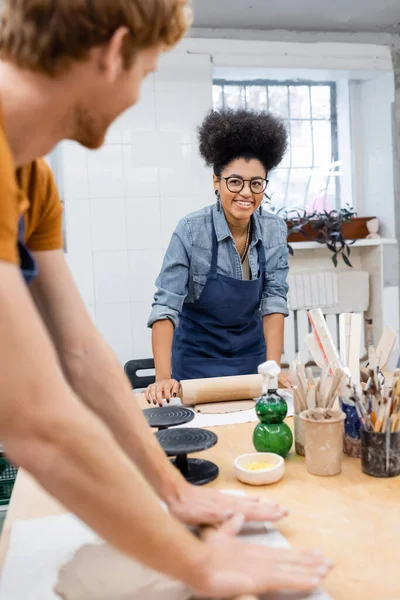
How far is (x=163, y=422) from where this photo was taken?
50.0 inches

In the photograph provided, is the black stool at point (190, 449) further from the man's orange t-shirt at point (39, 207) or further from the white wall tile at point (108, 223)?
the white wall tile at point (108, 223)

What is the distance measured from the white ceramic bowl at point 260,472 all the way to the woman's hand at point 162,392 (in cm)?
52

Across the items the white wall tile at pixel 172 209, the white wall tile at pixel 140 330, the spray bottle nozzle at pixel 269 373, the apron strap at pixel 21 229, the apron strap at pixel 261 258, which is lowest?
the white wall tile at pixel 140 330

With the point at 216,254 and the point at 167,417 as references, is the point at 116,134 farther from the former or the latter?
the point at 167,417

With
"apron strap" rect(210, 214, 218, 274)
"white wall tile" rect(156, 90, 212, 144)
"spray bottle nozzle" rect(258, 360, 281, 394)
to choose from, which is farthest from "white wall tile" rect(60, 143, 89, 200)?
"spray bottle nozzle" rect(258, 360, 281, 394)

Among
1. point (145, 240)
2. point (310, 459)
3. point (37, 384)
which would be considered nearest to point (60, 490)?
point (37, 384)

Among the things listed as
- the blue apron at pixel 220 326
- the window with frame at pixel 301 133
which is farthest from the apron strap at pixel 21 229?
the window with frame at pixel 301 133

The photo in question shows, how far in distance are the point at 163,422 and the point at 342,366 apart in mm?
455

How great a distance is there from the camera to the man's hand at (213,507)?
0.83 metres

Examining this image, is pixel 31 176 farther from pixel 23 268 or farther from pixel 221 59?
pixel 221 59

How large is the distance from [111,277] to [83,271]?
0.17 meters

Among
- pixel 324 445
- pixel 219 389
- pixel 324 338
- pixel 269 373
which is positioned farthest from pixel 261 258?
pixel 324 445

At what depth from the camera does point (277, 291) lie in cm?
219

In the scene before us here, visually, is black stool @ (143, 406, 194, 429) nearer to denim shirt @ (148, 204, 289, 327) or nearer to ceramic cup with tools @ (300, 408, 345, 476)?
ceramic cup with tools @ (300, 408, 345, 476)
